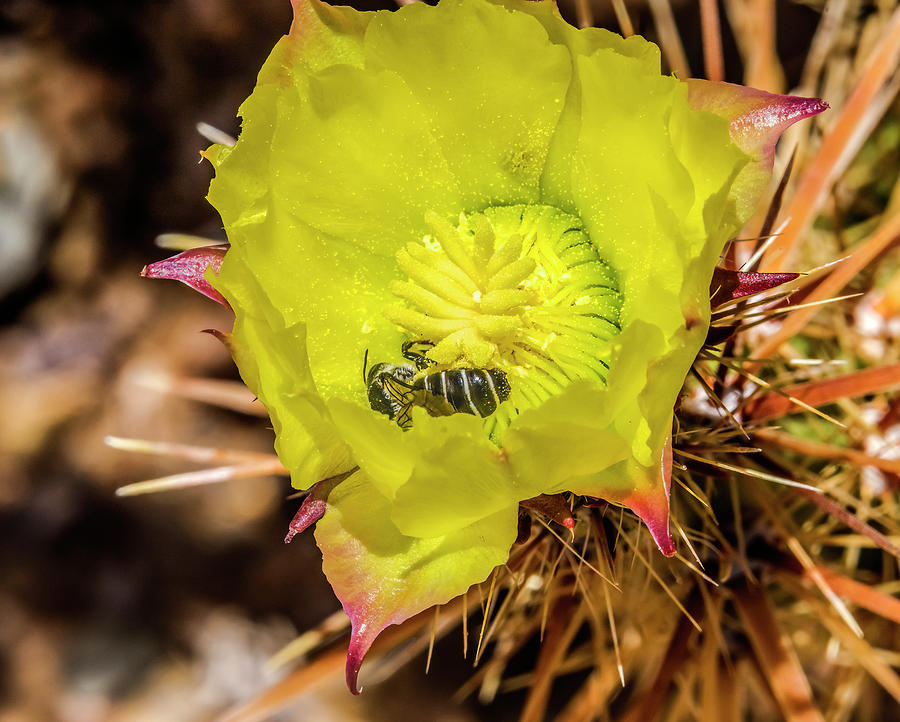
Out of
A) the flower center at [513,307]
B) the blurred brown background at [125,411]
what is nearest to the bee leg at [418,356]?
the flower center at [513,307]

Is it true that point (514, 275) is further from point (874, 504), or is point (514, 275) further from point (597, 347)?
point (874, 504)

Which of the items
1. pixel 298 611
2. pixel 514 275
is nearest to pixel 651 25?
pixel 514 275

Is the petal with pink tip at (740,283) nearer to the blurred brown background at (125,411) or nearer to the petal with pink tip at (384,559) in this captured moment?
the petal with pink tip at (384,559)

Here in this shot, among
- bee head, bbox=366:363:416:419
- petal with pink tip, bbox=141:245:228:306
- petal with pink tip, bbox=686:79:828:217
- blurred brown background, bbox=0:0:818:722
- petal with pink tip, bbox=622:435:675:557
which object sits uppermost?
petal with pink tip, bbox=686:79:828:217

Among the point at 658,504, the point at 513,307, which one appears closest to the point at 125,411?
the point at 513,307

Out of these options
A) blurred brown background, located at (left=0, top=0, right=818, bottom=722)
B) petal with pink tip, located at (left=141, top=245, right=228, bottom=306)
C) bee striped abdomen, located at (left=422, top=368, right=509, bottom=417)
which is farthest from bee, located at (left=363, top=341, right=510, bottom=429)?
blurred brown background, located at (left=0, top=0, right=818, bottom=722)

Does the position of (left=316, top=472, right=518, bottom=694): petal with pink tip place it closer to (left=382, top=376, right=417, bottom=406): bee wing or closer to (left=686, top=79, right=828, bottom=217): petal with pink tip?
(left=382, top=376, right=417, bottom=406): bee wing

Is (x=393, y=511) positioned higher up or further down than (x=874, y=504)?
higher up
